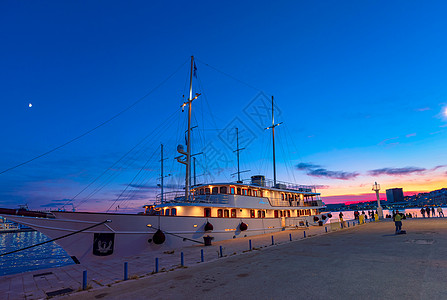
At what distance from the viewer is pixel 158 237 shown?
16.8m

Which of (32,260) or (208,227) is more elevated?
(208,227)

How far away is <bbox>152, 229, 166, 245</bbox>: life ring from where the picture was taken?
16812 mm

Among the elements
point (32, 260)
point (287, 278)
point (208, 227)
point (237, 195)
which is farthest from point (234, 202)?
point (32, 260)

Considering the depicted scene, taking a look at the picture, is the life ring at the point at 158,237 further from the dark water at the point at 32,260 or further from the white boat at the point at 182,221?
the dark water at the point at 32,260

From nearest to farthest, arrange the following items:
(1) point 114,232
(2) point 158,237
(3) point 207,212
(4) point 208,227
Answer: (1) point 114,232
(2) point 158,237
(4) point 208,227
(3) point 207,212

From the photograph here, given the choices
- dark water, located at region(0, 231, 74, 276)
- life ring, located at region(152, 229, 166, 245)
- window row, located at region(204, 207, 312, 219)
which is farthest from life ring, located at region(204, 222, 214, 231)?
dark water, located at region(0, 231, 74, 276)

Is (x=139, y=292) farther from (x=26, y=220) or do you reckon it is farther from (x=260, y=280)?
(x=26, y=220)

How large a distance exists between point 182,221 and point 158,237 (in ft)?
8.30

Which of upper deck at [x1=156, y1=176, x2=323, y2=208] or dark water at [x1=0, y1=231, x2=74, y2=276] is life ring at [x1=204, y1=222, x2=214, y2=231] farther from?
dark water at [x1=0, y1=231, x2=74, y2=276]

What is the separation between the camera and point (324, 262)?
36.5 ft

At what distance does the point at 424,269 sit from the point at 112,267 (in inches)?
544

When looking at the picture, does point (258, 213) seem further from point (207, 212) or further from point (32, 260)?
point (32, 260)

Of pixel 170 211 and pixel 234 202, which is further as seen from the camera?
pixel 234 202

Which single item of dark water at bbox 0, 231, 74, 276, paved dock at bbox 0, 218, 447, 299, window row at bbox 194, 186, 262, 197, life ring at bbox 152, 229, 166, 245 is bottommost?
dark water at bbox 0, 231, 74, 276
